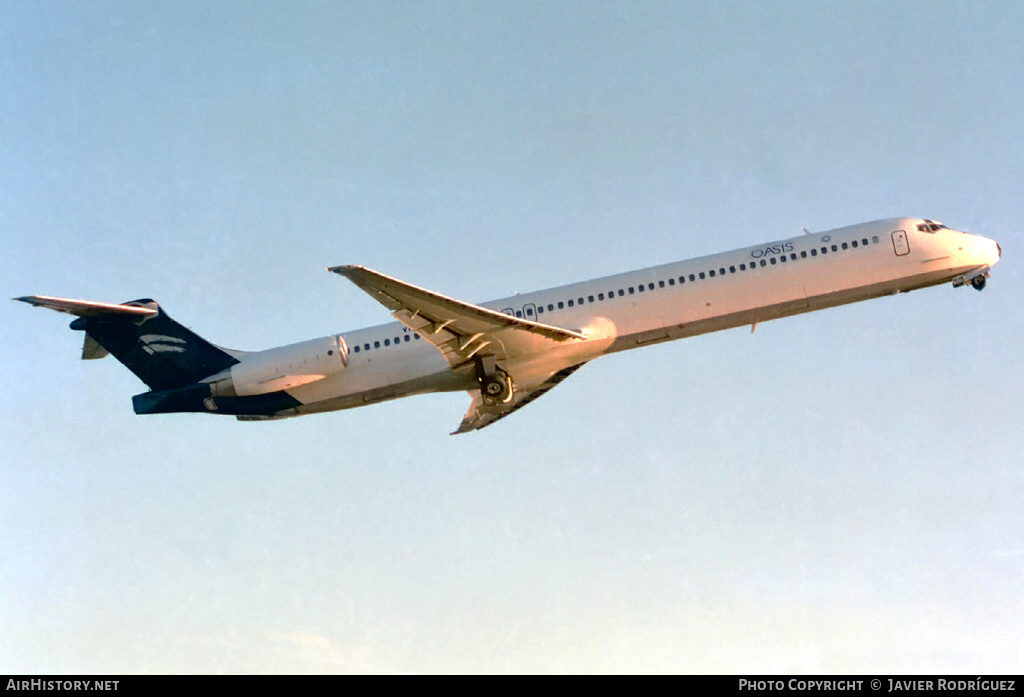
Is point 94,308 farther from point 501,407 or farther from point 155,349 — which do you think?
point 501,407

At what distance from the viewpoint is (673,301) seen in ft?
108

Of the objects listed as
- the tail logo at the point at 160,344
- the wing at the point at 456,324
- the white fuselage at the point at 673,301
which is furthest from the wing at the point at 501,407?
the tail logo at the point at 160,344

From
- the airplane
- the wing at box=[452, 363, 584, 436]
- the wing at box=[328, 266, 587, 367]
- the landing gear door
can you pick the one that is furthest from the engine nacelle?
the landing gear door

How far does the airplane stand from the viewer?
108 feet

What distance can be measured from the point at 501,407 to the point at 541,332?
4203 mm

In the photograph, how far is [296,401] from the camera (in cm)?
3409

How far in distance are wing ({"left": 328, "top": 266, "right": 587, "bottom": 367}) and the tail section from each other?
24.9 ft

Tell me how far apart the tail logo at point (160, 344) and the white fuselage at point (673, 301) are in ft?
7.88

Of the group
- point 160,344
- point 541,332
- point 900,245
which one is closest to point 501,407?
point 541,332

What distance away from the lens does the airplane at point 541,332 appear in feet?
108

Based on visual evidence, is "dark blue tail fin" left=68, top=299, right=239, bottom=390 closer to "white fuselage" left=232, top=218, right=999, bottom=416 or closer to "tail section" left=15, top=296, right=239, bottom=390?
"tail section" left=15, top=296, right=239, bottom=390
